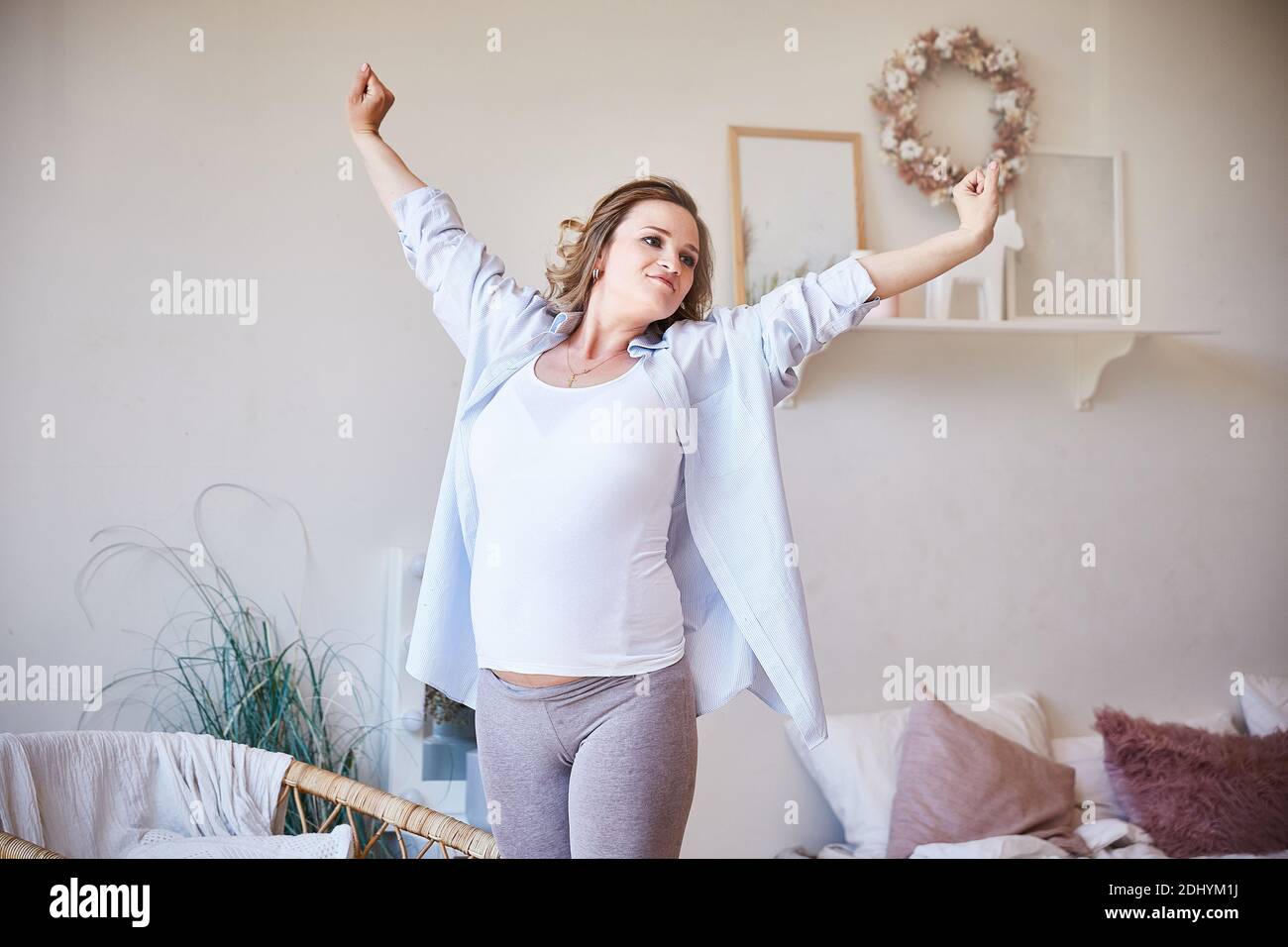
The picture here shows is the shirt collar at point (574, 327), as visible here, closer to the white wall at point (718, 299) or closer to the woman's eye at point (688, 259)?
the woman's eye at point (688, 259)

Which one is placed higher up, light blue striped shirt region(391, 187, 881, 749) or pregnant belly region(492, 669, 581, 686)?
light blue striped shirt region(391, 187, 881, 749)

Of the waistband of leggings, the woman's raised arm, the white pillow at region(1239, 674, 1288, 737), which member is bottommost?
the white pillow at region(1239, 674, 1288, 737)

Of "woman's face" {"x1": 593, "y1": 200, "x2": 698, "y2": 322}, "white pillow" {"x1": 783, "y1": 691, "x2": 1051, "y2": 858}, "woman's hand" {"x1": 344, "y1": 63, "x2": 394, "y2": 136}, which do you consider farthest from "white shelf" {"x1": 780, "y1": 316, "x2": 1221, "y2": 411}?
"woman's hand" {"x1": 344, "y1": 63, "x2": 394, "y2": 136}

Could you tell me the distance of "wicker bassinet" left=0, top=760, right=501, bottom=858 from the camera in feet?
6.54

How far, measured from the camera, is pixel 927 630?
3162 millimetres

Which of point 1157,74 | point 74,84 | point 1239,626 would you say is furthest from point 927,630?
point 74,84

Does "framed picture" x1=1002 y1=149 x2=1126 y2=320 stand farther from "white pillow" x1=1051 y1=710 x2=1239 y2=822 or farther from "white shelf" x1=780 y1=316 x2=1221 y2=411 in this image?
"white pillow" x1=1051 y1=710 x2=1239 y2=822

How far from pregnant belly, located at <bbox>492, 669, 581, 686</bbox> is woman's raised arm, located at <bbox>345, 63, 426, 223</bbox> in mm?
743

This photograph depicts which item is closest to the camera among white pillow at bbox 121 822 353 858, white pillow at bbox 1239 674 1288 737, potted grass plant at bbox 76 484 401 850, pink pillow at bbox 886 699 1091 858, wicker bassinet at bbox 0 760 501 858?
wicker bassinet at bbox 0 760 501 858

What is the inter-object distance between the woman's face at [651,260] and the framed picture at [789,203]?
1.21 meters

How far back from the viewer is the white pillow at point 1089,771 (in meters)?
3.07

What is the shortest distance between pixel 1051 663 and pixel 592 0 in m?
2.04

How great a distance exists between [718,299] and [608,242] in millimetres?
1234

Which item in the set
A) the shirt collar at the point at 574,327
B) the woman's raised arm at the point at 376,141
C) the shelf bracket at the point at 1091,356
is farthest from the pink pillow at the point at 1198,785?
the woman's raised arm at the point at 376,141
